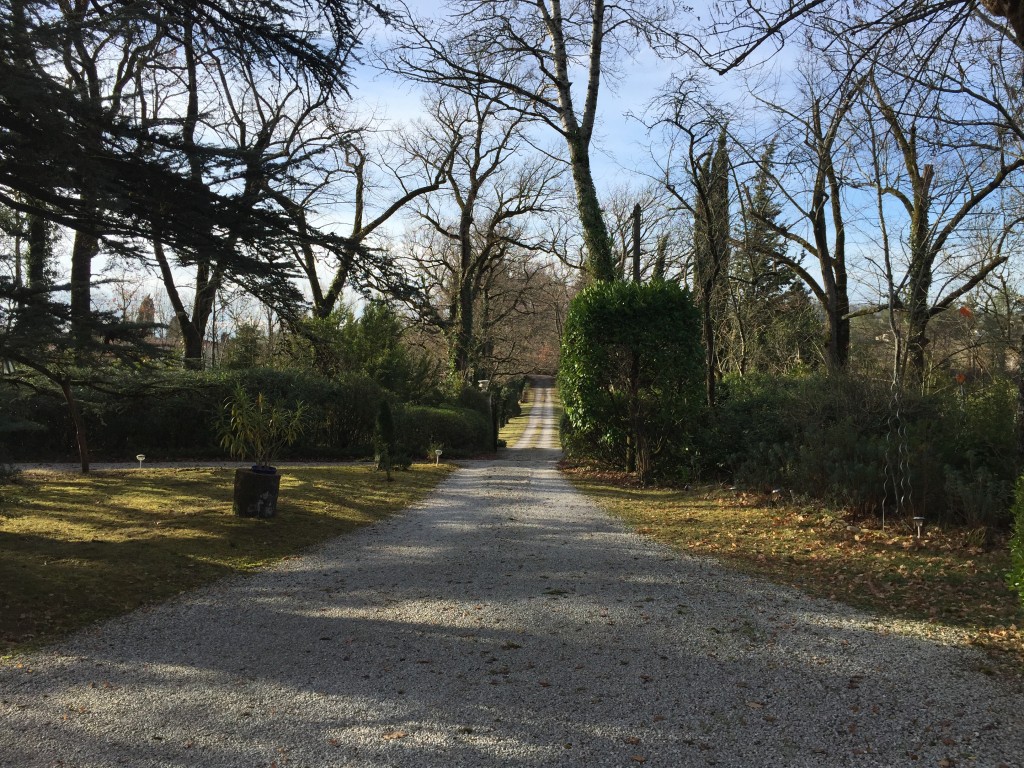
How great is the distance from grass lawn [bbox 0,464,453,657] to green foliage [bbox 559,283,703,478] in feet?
12.7

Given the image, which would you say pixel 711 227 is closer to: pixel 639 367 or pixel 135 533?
pixel 639 367

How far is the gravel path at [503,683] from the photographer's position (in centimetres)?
319

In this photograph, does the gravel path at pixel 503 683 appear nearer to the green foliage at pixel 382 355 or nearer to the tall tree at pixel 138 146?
the tall tree at pixel 138 146

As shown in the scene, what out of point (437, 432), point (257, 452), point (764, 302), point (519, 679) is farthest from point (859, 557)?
point (764, 302)

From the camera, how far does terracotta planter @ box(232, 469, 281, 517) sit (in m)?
9.47

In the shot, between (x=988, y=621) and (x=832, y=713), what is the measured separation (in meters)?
2.37

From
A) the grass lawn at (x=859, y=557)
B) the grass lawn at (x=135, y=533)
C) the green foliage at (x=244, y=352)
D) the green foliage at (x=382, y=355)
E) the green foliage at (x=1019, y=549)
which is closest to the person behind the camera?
the green foliage at (x=1019, y=549)

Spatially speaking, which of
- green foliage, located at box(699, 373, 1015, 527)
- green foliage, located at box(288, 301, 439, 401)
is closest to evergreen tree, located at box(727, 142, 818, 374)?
green foliage, located at box(699, 373, 1015, 527)

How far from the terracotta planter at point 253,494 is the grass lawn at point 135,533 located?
0.44 feet

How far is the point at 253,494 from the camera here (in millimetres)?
9461

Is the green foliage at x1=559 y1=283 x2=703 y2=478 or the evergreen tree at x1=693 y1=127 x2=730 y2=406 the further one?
the evergreen tree at x1=693 y1=127 x2=730 y2=406

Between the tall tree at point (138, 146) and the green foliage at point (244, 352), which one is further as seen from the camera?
the green foliage at point (244, 352)

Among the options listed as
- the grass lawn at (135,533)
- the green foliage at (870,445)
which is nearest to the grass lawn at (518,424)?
the green foliage at (870,445)

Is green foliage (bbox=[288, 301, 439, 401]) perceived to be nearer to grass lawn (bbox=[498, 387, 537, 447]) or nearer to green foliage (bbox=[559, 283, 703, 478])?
grass lawn (bbox=[498, 387, 537, 447])
